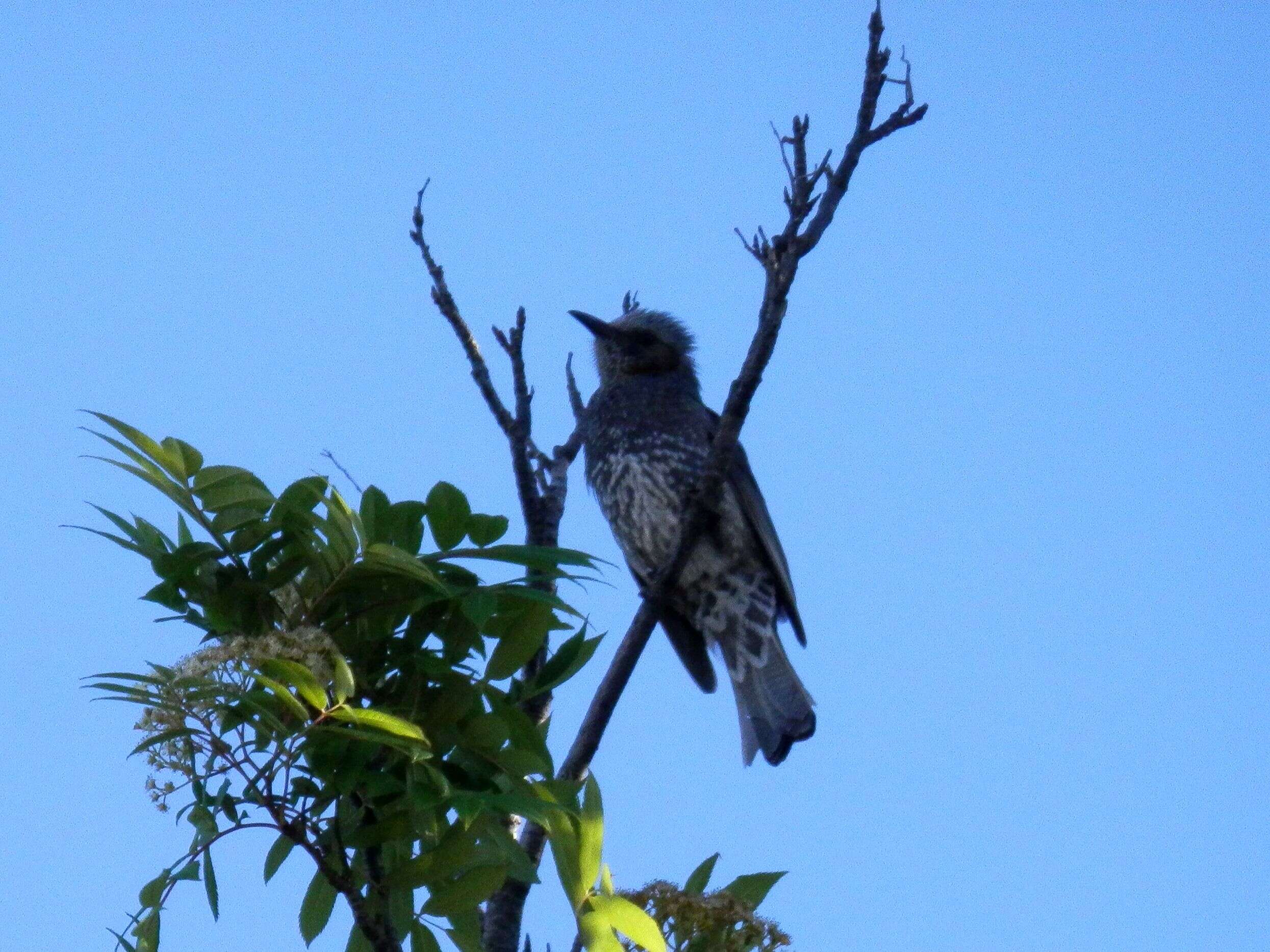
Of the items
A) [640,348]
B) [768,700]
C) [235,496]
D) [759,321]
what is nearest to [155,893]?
[235,496]

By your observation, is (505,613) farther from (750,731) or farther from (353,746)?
(750,731)

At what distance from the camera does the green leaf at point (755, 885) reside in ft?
7.52

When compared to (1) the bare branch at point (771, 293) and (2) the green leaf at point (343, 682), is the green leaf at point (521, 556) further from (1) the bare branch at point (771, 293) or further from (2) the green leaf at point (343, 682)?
(1) the bare branch at point (771, 293)

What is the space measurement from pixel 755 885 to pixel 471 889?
0.53 m

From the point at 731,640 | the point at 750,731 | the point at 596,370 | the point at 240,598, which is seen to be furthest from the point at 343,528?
the point at 596,370

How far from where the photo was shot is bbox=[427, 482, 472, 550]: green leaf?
201cm

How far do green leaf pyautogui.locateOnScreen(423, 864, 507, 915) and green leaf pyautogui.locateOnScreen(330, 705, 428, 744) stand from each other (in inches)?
11.6

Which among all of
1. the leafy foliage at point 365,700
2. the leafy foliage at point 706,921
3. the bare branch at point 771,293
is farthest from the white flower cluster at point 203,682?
the bare branch at point 771,293

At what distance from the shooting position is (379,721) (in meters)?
1.78

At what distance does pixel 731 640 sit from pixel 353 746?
354 centimetres

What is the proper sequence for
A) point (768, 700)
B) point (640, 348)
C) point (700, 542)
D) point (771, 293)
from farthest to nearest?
1. point (640, 348)
2. point (700, 542)
3. point (768, 700)
4. point (771, 293)

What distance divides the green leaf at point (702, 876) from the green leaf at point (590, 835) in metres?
0.34

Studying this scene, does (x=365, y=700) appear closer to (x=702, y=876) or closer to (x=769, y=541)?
(x=702, y=876)

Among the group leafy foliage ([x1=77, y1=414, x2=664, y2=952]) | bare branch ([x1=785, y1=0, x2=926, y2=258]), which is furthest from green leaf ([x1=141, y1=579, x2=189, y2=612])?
bare branch ([x1=785, y1=0, x2=926, y2=258])
